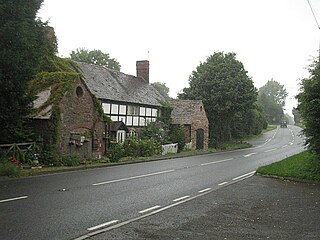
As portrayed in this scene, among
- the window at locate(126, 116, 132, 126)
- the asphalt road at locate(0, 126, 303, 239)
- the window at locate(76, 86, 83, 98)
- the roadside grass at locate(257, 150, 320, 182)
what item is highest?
the window at locate(76, 86, 83, 98)

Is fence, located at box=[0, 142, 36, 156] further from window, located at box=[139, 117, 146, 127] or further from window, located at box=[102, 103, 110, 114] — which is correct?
window, located at box=[139, 117, 146, 127]

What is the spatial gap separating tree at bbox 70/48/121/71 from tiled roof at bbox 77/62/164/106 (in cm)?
2848

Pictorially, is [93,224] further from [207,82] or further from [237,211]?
[207,82]

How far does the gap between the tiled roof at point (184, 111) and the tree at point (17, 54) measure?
24951 mm

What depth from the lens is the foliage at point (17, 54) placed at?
15367mm

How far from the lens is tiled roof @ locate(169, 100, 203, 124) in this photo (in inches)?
1656

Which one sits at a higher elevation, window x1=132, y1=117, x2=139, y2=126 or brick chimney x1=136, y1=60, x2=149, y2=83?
brick chimney x1=136, y1=60, x2=149, y2=83

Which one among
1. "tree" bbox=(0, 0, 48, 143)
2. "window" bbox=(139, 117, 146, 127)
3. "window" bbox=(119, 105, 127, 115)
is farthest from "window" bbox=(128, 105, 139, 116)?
"tree" bbox=(0, 0, 48, 143)

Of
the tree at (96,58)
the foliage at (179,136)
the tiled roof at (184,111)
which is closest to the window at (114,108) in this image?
the foliage at (179,136)

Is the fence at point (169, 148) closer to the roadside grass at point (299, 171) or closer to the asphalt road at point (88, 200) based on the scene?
the roadside grass at point (299, 171)

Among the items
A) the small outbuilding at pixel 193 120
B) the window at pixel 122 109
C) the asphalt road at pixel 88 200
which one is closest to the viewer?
the asphalt road at pixel 88 200

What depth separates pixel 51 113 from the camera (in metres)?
22.1

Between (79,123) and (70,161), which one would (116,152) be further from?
(70,161)

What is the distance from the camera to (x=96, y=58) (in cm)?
6881
